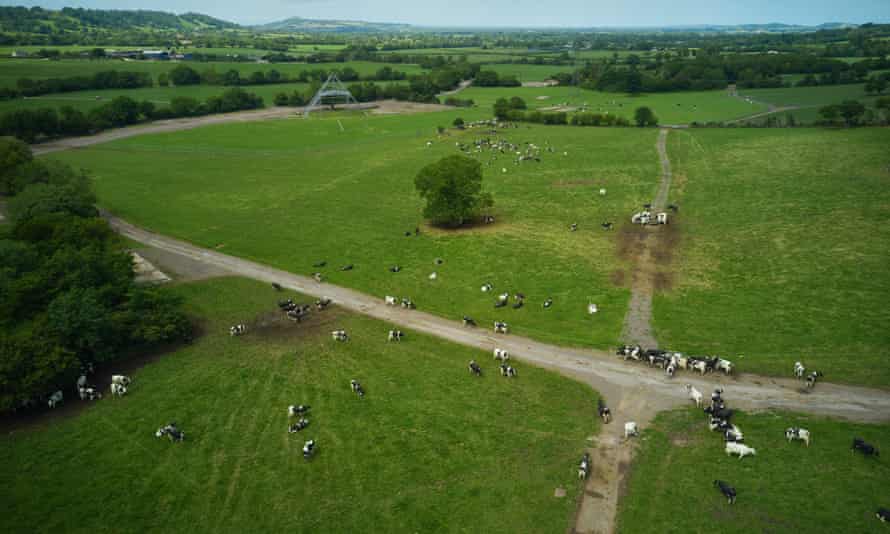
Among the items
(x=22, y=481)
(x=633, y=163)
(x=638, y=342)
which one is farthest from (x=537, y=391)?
(x=633, y=163)

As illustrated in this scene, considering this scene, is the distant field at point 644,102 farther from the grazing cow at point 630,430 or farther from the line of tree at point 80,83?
the grazing cow at point 630,430

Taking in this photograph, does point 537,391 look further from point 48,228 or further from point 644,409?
point 48,228

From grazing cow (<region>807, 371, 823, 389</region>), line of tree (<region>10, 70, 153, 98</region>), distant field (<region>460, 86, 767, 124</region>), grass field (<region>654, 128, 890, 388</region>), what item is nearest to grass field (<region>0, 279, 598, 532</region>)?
grazing cow (<region>807, 371, 823, 389</region>)

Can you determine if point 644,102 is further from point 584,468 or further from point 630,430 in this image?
point 584,468

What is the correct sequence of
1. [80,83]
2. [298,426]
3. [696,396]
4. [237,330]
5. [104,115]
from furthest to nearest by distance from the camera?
1. [80,83]
2. [104,115]
3. [237,330]
4. [696,396]
5. [298,426]

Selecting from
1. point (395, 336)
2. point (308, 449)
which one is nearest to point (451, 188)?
point (395, 336)

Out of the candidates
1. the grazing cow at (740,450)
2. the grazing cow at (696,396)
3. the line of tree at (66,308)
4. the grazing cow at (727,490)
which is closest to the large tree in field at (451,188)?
the line of tree at (66,308)

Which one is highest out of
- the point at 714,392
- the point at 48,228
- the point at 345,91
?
the point at 345,91
